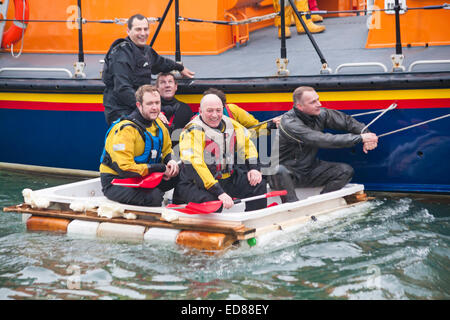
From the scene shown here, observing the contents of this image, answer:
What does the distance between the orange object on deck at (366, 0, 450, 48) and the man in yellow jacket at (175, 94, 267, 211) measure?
1778 millimetres

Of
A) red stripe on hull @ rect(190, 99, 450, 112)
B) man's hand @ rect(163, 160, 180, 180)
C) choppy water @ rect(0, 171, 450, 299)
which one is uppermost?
red stripe on hull @ rect(190, 99, 450, 112)

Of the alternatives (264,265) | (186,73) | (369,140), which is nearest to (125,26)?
(186,73)

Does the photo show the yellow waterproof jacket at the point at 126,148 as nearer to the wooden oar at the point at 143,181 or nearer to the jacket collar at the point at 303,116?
the wooden oar at the point at 143,181

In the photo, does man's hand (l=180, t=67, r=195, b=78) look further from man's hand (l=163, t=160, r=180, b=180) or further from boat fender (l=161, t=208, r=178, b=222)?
boat fender (l=161, t=208, r=178, b=222)

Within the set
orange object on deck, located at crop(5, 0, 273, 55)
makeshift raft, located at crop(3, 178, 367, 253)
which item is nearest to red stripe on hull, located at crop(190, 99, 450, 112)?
makeshift raft, located at crop(3, 178, 367, 253)

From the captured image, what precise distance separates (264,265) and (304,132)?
1.29m

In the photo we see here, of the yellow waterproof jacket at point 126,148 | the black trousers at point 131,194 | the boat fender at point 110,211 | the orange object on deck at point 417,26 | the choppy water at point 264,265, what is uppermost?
the orange object on deck at point 417,26

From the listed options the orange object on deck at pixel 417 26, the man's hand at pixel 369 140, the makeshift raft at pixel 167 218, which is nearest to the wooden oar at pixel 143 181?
the makeshift raft at pixel 167 218

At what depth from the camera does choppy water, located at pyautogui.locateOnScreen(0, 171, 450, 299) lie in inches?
144

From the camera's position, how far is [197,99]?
18.6 feet

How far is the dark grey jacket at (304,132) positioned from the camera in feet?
16.4

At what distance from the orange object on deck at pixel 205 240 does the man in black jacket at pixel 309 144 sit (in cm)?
93
